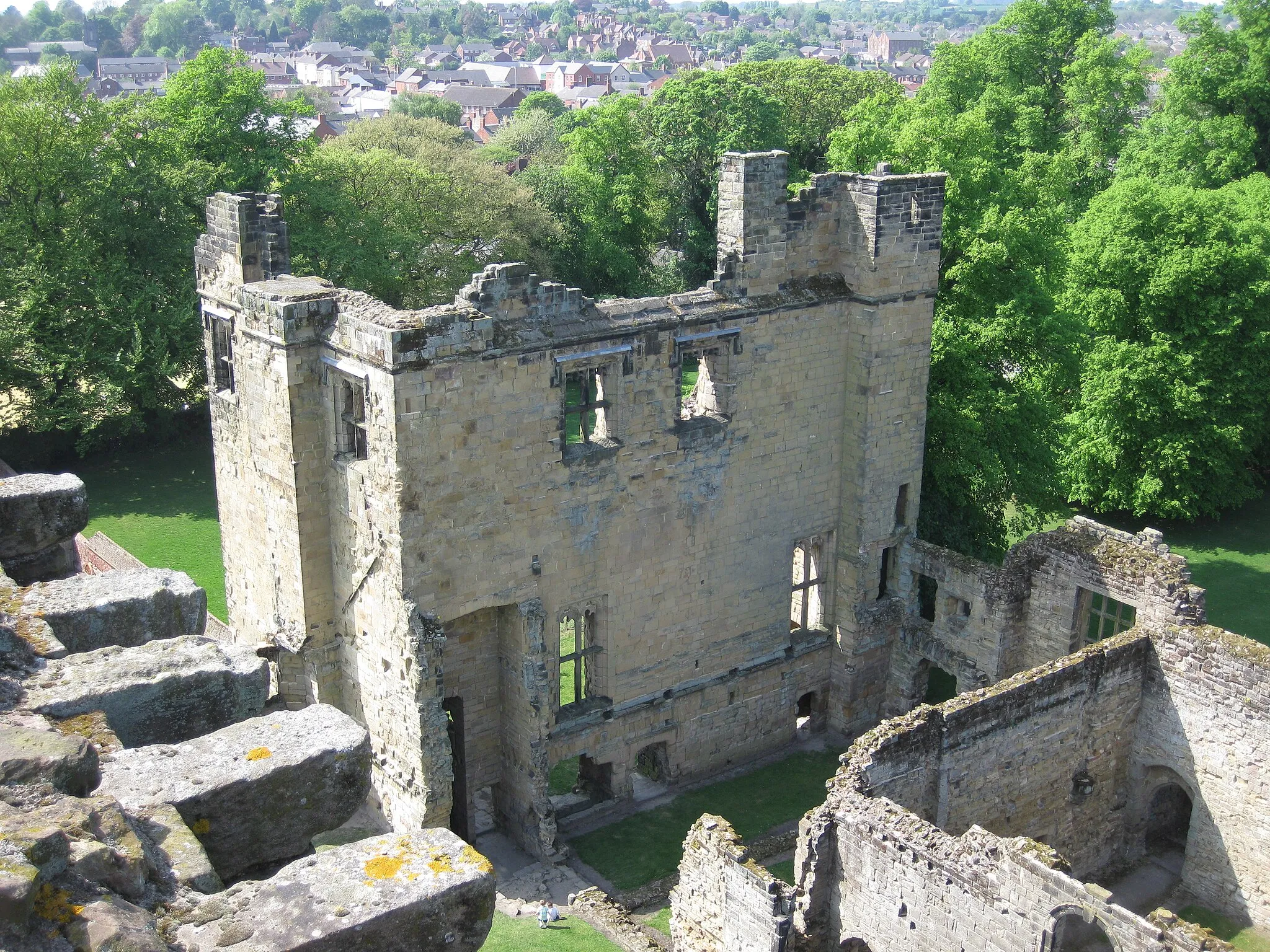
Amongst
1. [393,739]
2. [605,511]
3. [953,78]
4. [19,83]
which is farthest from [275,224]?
[953,78]

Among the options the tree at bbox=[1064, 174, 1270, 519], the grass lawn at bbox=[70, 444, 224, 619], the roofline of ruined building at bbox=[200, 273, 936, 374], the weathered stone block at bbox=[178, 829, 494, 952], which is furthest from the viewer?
the tree at bbox=[1064, 174, 1270, 519]

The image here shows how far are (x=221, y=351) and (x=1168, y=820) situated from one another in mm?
19336

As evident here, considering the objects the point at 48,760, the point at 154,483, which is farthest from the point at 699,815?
the point at 154,483

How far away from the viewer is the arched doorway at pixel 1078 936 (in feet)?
51.8

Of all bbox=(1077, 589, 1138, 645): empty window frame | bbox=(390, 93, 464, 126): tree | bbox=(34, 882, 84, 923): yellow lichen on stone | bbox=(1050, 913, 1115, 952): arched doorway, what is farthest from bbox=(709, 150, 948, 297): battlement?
bbox=(390, 93, 464, 126): tree

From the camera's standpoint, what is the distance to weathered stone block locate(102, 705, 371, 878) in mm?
7004

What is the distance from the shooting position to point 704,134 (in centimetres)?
5116

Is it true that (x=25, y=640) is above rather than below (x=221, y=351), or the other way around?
above

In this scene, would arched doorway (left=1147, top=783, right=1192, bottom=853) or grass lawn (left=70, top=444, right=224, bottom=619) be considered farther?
grass lawn (left=70, top=444, right=224, bottom=619)

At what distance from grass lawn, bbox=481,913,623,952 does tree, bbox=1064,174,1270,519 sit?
22.5 m

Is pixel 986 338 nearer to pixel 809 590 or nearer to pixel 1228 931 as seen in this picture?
pixel 809 590

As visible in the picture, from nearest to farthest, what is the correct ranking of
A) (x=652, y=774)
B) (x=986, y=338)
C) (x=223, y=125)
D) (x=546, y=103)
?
(x=652, y=774), (x=986, y=338), (x=223, y=125), (x=546, y=103)

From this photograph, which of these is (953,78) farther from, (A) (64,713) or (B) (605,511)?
(A) (64,713)

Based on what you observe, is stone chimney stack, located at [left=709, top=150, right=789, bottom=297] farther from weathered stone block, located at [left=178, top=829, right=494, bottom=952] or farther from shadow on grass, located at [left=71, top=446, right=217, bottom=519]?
shadow on grass, located at [left=71, top=446, right=217, bottom=519]
